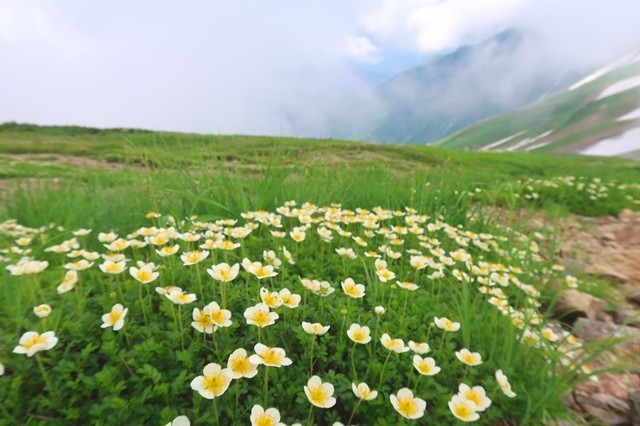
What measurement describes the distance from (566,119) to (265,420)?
131 m

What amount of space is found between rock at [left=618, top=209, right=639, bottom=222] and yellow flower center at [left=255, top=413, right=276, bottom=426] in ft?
28.8

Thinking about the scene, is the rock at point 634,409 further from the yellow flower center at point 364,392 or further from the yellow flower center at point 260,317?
the yellow flower center at point 260,317

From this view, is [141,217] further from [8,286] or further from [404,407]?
[404,407]

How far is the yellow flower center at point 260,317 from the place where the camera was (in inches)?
61.9

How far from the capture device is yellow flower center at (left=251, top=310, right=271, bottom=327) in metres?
1.57

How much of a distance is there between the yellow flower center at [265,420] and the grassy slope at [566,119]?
323 feet

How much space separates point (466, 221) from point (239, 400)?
3950 millimetres

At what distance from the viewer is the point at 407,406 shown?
4.69ft

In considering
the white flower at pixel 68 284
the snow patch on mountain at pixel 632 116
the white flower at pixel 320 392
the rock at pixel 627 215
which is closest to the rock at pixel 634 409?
the white flower at pixel 320 392

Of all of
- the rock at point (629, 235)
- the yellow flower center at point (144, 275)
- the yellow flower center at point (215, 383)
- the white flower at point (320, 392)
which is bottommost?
the rock at point (629, 235)

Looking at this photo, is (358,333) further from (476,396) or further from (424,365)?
(476,396)

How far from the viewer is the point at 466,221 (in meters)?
4.73

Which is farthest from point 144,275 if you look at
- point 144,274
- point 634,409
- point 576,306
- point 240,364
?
point 576,306

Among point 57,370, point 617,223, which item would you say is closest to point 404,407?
point 57,370
